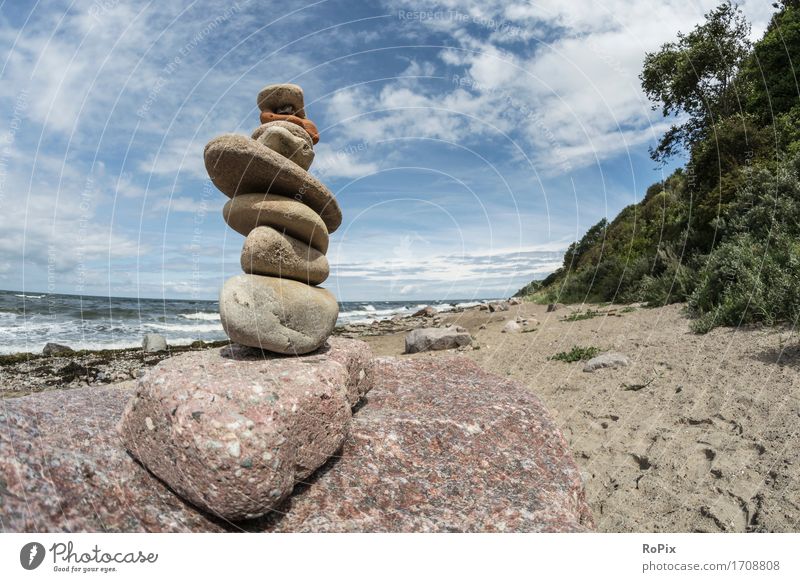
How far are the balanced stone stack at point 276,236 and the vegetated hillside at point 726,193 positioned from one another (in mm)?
9507

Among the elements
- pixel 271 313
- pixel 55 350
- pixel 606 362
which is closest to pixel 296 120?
pixel 271 313

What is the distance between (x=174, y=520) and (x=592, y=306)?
1965cm

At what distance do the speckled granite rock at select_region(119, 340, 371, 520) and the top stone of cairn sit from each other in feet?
13.2

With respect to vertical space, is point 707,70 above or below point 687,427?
above

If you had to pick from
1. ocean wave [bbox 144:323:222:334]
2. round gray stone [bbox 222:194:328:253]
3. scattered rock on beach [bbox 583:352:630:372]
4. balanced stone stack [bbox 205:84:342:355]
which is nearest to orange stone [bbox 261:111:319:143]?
balanced stone stack [bbox 205:84:342:355]

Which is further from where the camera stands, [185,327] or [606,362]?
[185,327]

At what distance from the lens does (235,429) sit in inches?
148

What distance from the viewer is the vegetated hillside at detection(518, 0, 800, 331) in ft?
36.7

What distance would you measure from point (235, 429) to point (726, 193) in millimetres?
18402

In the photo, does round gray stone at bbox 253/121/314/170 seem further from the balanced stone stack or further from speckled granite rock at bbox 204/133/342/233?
speckled granite rock at bbox 204/133/342/233

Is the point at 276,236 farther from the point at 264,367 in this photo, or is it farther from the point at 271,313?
the point at 264,367

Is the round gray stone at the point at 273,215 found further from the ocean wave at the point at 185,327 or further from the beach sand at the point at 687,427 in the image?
A: the ocean wave at the point at 185,327

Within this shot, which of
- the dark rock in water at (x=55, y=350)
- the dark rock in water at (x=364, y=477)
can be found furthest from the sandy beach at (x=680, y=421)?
the dark rock in water at (x=55, y=350)

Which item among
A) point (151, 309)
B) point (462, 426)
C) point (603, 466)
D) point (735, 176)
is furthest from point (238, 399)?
point (151, 309)
